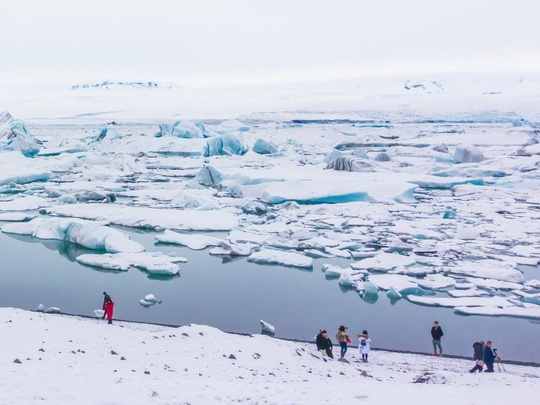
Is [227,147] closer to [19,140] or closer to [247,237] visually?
[19,140]

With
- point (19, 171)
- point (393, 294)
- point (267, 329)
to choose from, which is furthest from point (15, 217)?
point (393, 294)

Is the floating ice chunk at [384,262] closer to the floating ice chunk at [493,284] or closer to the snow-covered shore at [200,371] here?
the floating ice chunk at [493,284]

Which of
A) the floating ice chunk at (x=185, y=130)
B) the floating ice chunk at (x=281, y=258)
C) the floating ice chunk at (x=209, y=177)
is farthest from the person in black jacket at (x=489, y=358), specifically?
the floating ice chunk at (x=185, y=130)

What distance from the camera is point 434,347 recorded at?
23.4ft

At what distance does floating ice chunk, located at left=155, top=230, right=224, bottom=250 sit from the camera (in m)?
11.9

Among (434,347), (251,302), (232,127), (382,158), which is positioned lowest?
(251,302)

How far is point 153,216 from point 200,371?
8.95 meters

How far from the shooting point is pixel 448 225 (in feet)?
44.5

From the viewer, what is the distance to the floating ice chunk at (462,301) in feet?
28.2

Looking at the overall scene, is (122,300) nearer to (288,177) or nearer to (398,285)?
(398,285)

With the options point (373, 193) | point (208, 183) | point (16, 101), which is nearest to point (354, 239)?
point (373, 193)

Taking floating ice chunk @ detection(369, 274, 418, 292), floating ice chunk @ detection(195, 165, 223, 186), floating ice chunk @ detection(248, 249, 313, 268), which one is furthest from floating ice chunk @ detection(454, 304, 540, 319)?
floating ice chunk @ detection(195, 165, 223, 186)

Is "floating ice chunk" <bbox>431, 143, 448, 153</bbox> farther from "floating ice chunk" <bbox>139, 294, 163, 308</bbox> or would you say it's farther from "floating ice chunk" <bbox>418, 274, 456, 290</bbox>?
"floating ice chunk" <bbox>139, 294, 163, 308</bbox>

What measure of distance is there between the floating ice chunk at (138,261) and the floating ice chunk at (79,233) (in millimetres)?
465
